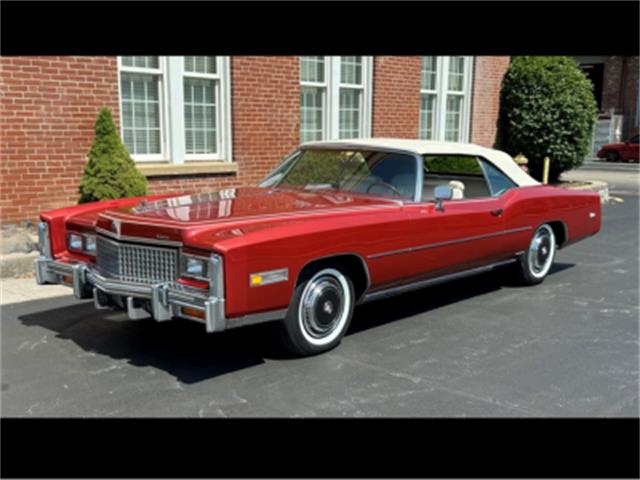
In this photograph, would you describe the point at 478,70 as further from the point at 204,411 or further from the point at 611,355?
the point at 204,411

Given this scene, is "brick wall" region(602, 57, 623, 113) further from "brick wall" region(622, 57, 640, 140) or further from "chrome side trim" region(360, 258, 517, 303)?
"chrome side trim" region(360, 258, 517, 303)

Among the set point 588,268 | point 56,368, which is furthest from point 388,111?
point 56,368

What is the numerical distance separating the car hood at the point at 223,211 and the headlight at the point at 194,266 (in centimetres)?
12

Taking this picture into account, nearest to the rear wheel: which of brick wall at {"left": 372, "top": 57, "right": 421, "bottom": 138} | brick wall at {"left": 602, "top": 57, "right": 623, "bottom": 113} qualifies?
brick wall at {"left": 602, "top": 57, "right": 623, "bottom": 113}

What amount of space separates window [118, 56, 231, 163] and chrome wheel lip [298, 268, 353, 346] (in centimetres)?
538

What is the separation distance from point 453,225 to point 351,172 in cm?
102

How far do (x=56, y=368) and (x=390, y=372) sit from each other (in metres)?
2.29

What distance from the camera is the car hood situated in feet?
14.3

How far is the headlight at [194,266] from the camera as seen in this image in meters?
4.15

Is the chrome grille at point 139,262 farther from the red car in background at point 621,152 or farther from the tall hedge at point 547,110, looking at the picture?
the red car in background at point 621,152

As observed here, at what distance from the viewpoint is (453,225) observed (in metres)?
5.80

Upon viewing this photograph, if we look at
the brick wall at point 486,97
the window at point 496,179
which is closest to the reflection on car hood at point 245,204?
the window at point 496,179

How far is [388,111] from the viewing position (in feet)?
42.7

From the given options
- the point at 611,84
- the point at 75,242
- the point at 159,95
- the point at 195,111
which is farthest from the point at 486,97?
the point at 611,84
